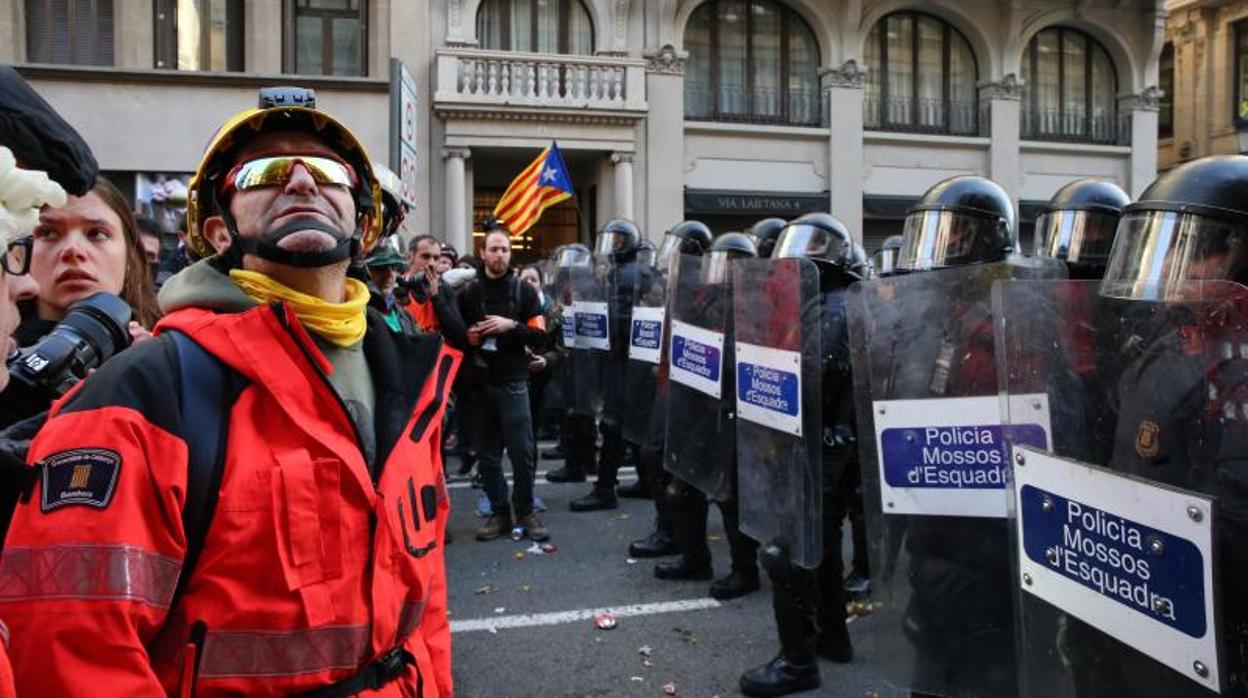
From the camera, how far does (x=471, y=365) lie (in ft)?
19.2

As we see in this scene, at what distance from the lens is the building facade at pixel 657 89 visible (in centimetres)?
1502

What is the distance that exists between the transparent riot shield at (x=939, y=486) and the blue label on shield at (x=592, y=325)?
14.2ft

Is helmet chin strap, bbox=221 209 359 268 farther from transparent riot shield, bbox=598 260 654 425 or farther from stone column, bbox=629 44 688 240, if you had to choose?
stone column, bbox=629 44 688 240

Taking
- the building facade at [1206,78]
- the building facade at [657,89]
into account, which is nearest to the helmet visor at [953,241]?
the building facade at [657,89]

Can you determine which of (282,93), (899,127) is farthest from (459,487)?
(899,127)

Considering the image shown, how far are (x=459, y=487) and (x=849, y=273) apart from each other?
444cm

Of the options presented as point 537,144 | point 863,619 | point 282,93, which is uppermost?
point 537,144

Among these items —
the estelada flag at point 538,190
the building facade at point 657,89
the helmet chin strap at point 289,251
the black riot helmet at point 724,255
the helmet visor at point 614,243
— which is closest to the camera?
the helmet chin strap at point 289,251

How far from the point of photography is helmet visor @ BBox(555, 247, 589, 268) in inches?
302

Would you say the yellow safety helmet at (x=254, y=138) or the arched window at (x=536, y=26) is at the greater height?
the arched window at (x=536, y=26)

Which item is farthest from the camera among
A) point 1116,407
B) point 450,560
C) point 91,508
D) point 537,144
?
point 537,144

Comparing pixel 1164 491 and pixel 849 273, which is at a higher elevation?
pixel 849 273

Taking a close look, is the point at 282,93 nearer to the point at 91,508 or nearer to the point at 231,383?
the point at 231,383

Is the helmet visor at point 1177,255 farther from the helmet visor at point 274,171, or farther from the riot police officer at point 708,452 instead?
the riot police officer at point 708,452
